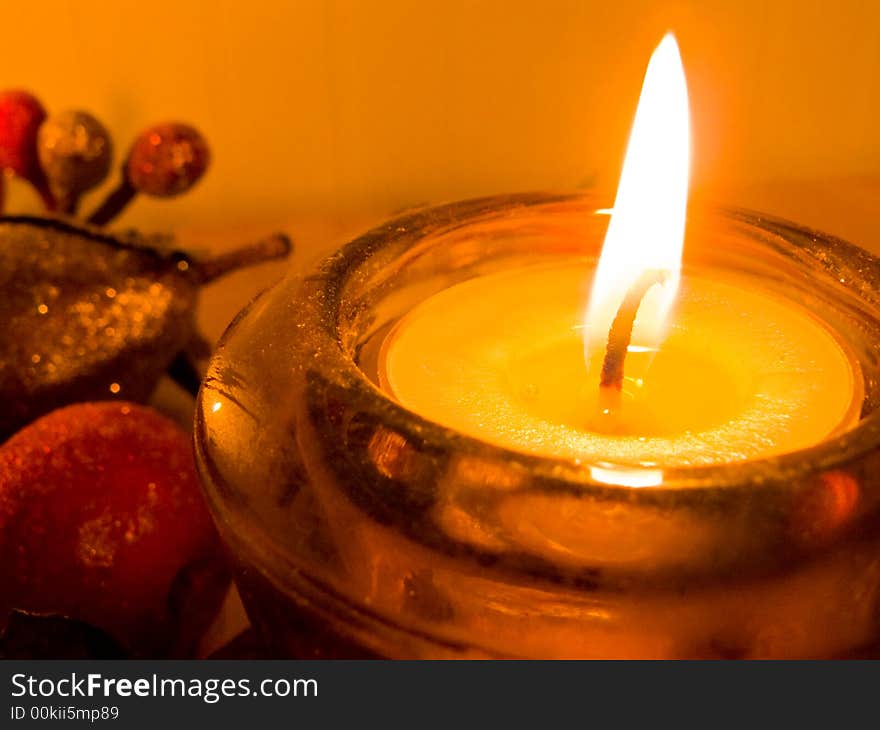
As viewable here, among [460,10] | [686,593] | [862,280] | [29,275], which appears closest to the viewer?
[686,593]

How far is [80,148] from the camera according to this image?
561mm

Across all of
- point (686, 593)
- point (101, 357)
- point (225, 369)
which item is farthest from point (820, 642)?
point (101, 357)

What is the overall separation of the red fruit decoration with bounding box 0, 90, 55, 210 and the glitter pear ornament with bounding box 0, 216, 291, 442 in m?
0.09

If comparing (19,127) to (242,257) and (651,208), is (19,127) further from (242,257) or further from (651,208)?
(651,208)

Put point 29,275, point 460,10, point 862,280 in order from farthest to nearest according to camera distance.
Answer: point 460,10 < point 29,275 < point 862,280

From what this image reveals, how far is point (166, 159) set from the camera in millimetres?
566

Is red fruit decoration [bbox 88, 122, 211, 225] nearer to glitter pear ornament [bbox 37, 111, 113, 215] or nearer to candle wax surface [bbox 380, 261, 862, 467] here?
glitter pear ornament [bbox 37, 111, 113, 215]

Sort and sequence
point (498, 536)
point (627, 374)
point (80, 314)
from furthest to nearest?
1. point (80, 314)
2. point (627, 374)
3. point (498, 536)

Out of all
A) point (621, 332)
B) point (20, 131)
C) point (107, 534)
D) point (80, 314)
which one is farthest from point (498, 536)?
point (20, 131)

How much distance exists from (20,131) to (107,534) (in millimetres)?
285

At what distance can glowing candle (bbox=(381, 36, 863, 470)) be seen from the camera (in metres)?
0.31

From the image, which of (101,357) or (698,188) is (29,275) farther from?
(698,188)

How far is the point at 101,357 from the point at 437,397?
24 cm

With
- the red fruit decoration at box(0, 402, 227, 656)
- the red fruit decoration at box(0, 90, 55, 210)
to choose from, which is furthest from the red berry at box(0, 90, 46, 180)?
the red fruit decoration at box(0, 402, 227, 656)
